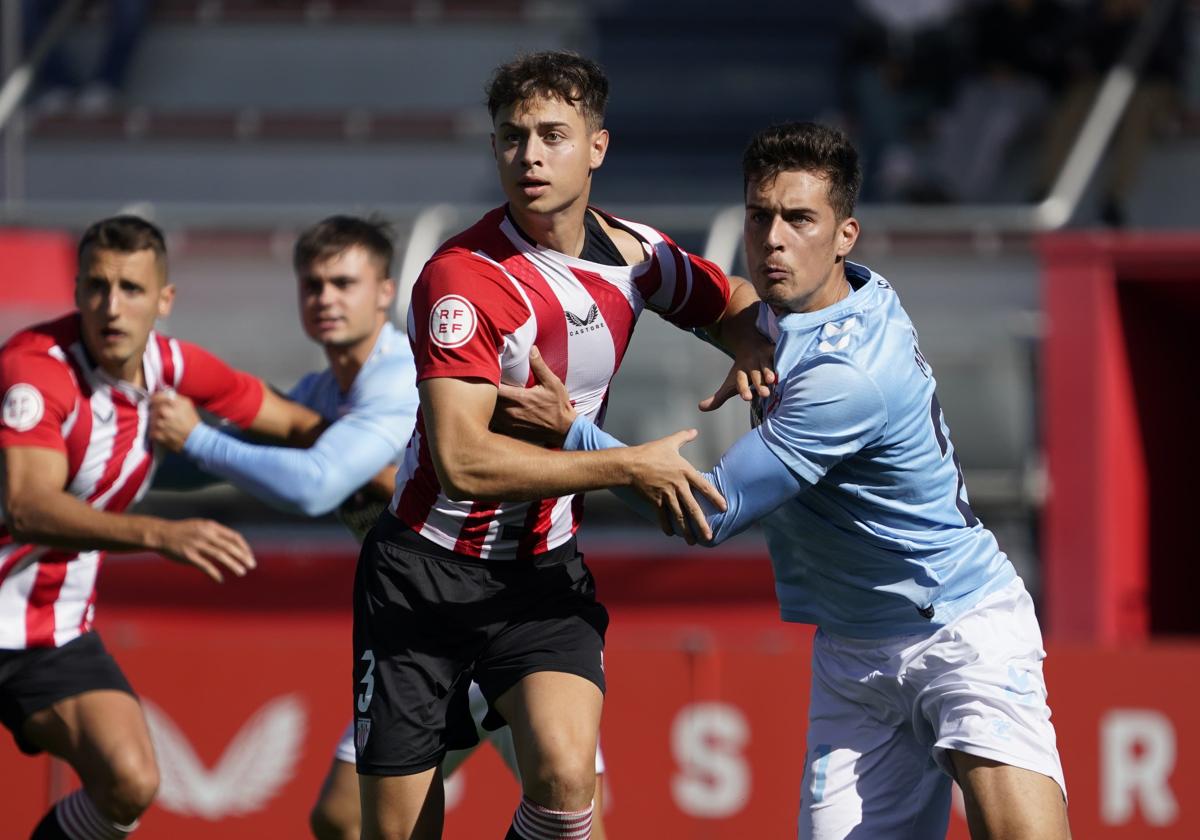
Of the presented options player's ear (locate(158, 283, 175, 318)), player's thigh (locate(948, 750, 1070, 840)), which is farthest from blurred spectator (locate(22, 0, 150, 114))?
player's thigh (locate(948, 750, 1070, 840))

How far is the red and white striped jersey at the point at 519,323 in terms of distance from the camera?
4.54 m

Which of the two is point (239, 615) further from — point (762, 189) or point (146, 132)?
point (762, 189)

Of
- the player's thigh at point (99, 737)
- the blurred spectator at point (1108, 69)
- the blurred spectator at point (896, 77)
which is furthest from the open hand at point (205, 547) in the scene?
the blurred spectator at point (1108, 69)

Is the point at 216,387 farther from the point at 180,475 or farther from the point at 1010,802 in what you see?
the point at 1010,802

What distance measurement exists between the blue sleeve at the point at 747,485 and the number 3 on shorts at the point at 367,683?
890mm

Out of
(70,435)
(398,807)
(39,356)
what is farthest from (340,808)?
(39,356)

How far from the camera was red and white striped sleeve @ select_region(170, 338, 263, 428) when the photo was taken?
19.5ft

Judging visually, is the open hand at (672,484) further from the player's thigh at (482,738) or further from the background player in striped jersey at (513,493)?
the player's thigh at (482,738)

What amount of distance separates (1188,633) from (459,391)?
8132 millimetres

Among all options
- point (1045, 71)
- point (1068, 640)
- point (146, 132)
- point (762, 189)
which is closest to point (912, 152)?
point (1045, 71)

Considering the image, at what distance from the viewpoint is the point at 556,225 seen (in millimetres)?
4773

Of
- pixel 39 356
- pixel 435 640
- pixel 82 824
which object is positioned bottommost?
pixel 82 824

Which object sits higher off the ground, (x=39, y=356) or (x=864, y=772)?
(x=39, y=356)

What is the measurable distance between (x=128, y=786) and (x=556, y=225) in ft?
7.53
